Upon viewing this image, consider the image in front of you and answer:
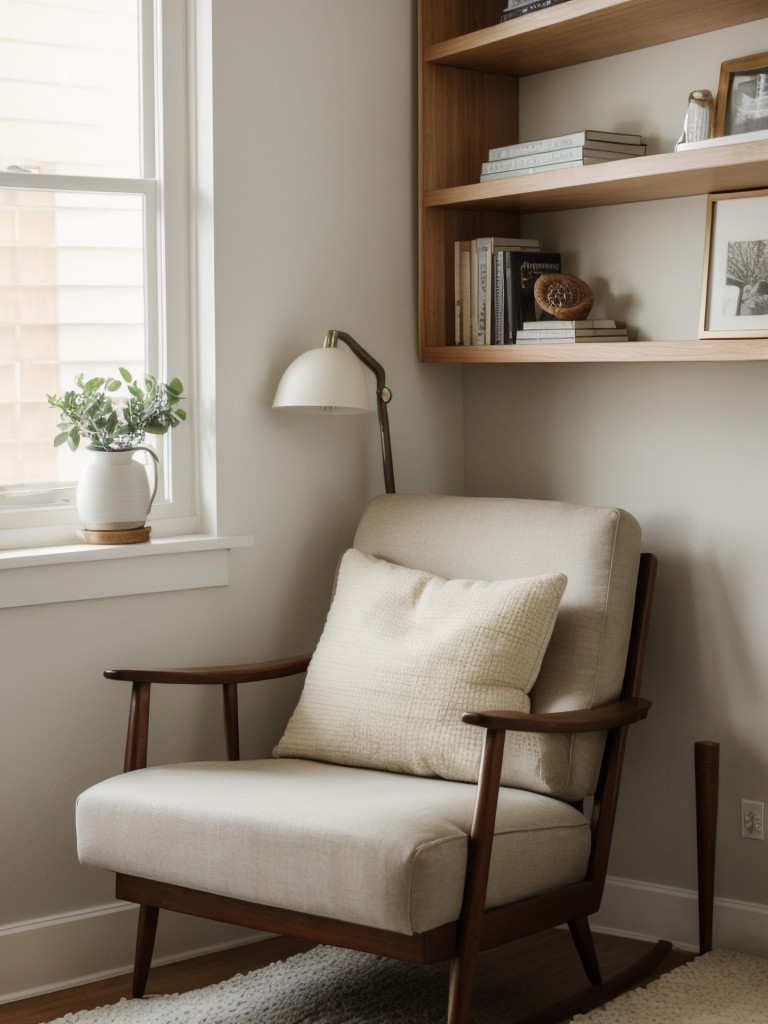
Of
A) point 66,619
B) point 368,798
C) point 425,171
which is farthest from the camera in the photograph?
point 425,171

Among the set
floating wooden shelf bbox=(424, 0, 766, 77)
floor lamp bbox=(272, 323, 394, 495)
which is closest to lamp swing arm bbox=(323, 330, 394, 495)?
floor lamp bbox=(272, 323, 394, 495)

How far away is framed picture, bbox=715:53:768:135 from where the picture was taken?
2.46m

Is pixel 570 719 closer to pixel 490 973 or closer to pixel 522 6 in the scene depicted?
pixel 490 973

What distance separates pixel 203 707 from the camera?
2826 millimetres

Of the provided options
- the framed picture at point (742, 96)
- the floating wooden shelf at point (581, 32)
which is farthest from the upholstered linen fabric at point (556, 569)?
the floating wooden shelf at point (581, 32)

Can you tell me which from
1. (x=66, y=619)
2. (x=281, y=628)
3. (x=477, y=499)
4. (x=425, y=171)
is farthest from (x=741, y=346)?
(x=66, y=619)

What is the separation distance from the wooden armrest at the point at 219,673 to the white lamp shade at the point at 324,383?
551 mm

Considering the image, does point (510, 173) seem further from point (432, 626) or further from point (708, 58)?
point (432, 626)

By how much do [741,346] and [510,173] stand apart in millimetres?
736

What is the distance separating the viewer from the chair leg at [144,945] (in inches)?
97.7

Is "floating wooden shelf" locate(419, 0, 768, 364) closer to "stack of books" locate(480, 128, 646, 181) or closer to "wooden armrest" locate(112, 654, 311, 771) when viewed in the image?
"stack of books" locate(480, 128, 646, 181)

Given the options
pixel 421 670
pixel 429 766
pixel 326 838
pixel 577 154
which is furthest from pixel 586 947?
pixel 577 154

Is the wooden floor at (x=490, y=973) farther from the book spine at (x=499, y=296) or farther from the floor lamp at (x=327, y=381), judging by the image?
the book spine at (x=499, y=296)

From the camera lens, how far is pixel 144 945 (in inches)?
98.2
